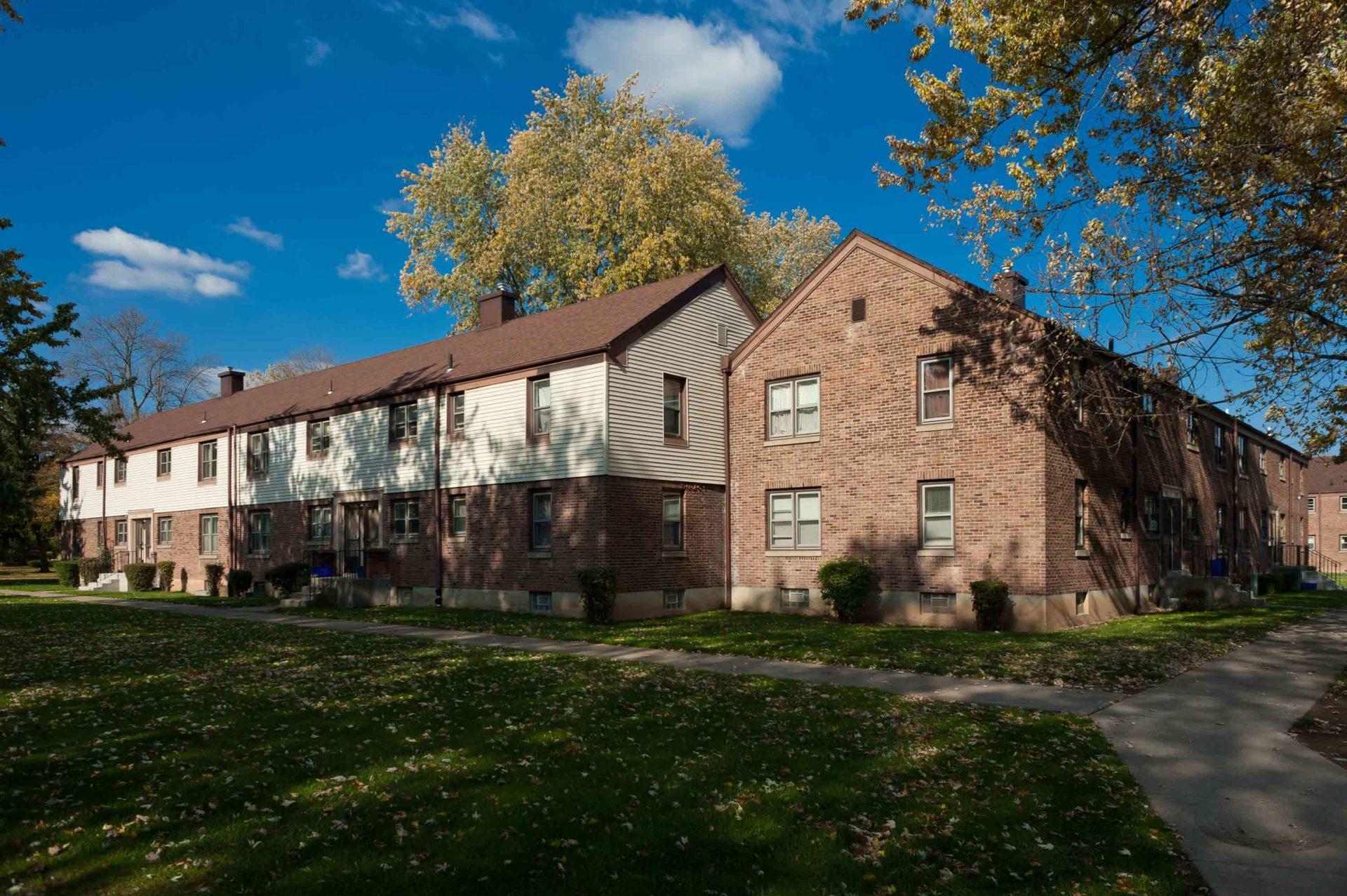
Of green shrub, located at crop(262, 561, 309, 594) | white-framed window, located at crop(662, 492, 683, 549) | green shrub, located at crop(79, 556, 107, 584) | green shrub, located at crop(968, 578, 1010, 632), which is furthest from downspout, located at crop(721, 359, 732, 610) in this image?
green shrub, located at crop(79, 556, 107, 584)

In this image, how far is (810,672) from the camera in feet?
45.1

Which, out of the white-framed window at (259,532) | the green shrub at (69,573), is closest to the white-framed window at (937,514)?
the white-framed window at (259,532)

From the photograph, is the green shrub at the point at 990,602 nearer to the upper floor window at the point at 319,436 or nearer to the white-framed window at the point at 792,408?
the white-framed window at the point at 792,408

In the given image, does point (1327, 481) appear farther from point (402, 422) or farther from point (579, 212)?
point (402, 422)

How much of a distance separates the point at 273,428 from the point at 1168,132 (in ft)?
99.5

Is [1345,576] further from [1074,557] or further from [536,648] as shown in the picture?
[536,648]

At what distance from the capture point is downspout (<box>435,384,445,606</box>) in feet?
85.6

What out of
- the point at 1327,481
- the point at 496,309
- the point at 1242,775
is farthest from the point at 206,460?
the point at 1327,481

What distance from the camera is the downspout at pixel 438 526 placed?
1027 inches

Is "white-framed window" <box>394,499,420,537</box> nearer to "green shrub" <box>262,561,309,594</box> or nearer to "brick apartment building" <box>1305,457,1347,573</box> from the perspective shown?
"green shrub" <box>262,561,309,594</box>

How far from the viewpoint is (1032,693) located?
12117mm

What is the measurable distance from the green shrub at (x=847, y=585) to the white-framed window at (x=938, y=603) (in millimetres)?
1373

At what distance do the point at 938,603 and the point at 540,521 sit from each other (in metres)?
10.4

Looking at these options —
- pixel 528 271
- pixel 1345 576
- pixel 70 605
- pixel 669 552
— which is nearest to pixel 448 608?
pixel 669 552
